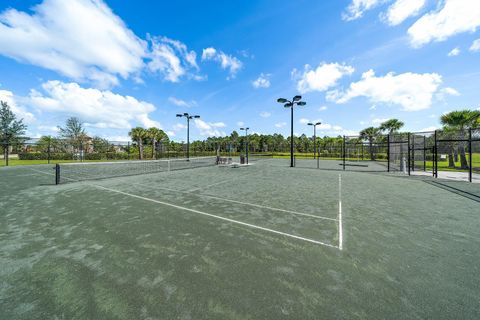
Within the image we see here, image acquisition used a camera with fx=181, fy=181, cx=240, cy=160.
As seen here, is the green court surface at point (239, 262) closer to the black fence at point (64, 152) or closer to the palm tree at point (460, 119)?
the palm tree at point (460, 119)

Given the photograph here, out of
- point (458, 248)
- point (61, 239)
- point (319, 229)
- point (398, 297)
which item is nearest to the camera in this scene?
point (398, 297)

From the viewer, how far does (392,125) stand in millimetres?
40875

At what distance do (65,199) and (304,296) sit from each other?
30.4 feet

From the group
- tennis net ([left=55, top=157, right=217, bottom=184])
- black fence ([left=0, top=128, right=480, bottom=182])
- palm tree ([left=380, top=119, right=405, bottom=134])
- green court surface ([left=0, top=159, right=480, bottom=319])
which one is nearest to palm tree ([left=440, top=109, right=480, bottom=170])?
black fence ([left=0, top=128, right=480, bottom=182])

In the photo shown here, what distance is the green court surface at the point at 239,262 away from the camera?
7.40ft

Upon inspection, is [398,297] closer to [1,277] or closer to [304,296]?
[304,296]

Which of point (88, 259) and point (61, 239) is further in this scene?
point (61, 239)

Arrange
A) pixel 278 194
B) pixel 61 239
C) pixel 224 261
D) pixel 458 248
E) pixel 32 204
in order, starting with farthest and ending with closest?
1. pixel 278 194
2. pixel 32 204
3. pixel 61 239
4. pixel 458 248
5. pixel 224 261

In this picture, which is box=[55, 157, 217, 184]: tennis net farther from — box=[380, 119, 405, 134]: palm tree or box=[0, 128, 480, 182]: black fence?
box=[380, 119, 405, 134]: palm tree

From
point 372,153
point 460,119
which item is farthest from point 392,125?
point 460,119

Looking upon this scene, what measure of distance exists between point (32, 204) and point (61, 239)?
438cm

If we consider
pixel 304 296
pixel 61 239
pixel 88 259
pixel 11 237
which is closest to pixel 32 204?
pixel 11 237

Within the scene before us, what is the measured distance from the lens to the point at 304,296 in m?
2.43

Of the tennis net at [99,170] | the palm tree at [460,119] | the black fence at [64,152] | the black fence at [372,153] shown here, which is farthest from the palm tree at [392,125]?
the black fence at [64,152]
